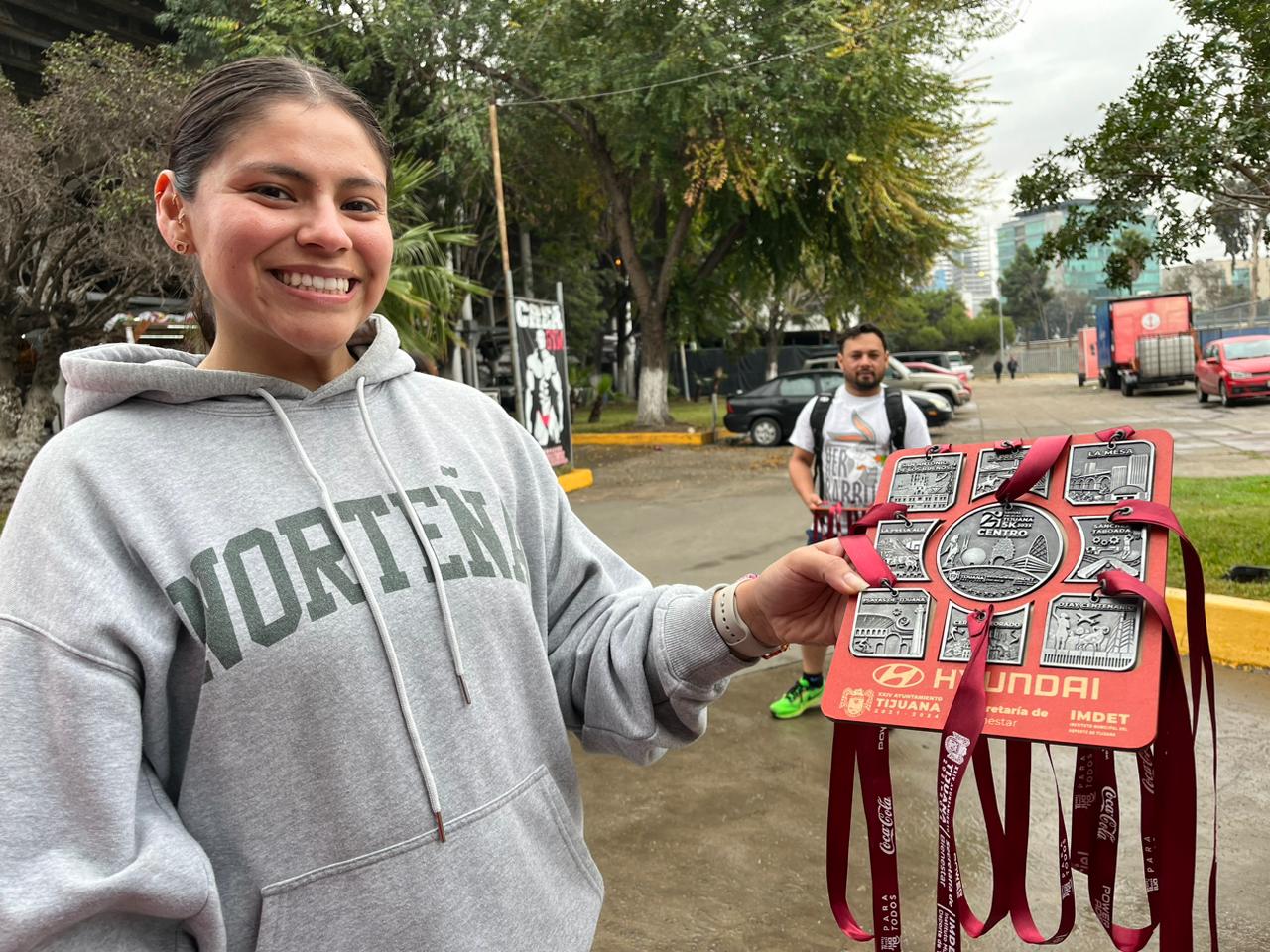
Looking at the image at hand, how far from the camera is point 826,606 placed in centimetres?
154

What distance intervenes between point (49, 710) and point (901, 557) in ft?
3.76

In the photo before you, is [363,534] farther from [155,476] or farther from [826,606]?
[826,606]

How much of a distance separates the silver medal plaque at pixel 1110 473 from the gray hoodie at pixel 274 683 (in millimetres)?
590

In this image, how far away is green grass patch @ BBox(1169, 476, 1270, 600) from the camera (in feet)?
18.9

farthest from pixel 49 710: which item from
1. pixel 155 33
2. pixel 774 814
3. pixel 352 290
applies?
pixel 155 33

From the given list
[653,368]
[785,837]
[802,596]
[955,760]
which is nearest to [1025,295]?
[653,368]

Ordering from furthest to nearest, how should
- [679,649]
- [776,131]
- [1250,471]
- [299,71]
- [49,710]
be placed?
[776,131] < [1250,471] < [679,649] < [299,71] < [49,710]

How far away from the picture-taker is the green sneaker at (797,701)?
15.0 ft

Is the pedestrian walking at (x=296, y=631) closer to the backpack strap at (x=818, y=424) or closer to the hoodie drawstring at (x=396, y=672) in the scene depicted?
the hoodie drawstring at (x=396, y=672)

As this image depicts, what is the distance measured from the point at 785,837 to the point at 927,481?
227 cm

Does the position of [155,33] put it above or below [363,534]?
above

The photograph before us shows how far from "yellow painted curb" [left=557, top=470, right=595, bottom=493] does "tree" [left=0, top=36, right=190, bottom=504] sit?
5.17 meters

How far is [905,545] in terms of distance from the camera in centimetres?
152

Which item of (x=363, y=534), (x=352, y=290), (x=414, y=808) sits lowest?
(x=414, y=808)
